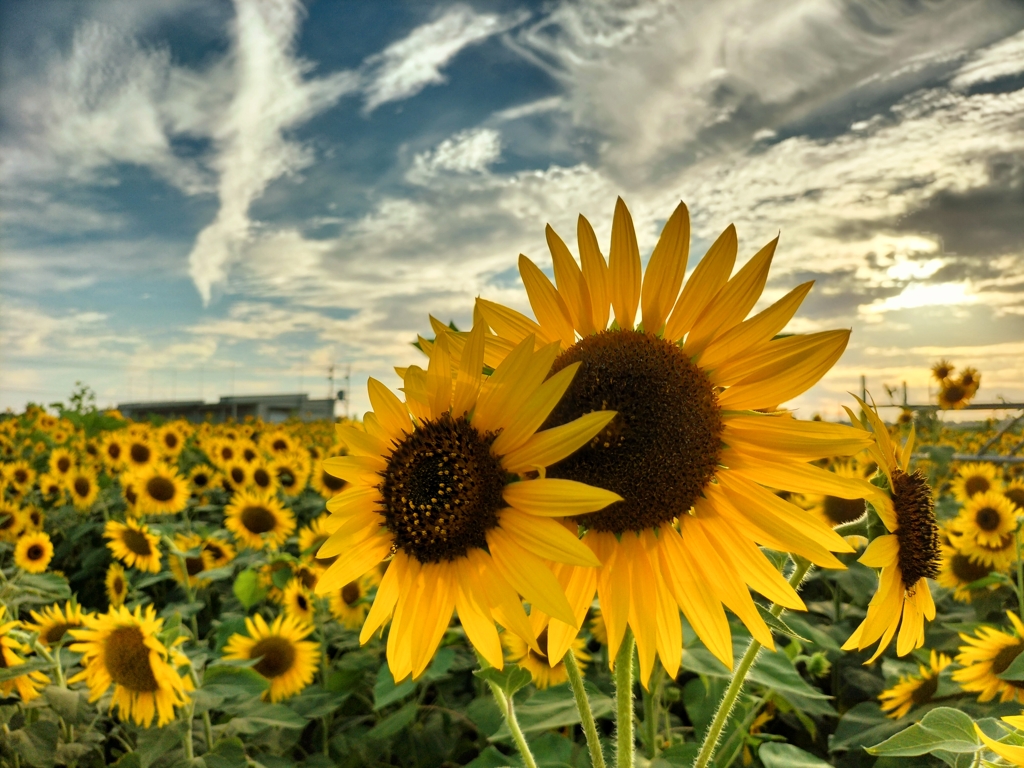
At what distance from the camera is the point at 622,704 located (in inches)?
45.8

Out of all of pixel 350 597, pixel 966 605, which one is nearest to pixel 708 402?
pixel 350 597

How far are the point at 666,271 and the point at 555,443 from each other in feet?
1.26

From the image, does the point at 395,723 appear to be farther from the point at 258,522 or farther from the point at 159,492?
the point at 159,492

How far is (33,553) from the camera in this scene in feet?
16.5

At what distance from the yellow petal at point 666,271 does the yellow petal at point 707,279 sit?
2cm

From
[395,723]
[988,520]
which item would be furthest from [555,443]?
[988,520]

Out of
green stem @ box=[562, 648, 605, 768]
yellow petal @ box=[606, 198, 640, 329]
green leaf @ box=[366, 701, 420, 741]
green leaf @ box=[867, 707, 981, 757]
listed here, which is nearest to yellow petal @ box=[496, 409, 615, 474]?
yellow petal @ box=[606, 198, 640, 329]

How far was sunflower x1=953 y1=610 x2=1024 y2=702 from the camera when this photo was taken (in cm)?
239

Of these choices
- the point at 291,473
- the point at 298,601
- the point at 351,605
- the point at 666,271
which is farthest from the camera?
the point at 291,473

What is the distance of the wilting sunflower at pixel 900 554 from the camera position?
3.98 ft

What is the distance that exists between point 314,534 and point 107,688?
1.71 metres

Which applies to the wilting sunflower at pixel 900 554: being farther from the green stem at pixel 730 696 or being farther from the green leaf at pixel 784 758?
the green leaf at pixel 784 758

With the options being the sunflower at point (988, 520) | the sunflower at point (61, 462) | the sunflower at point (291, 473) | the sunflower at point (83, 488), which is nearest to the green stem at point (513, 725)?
the sunflower at point (988, 520)

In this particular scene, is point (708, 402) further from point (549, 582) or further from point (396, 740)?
point (396, 740)
